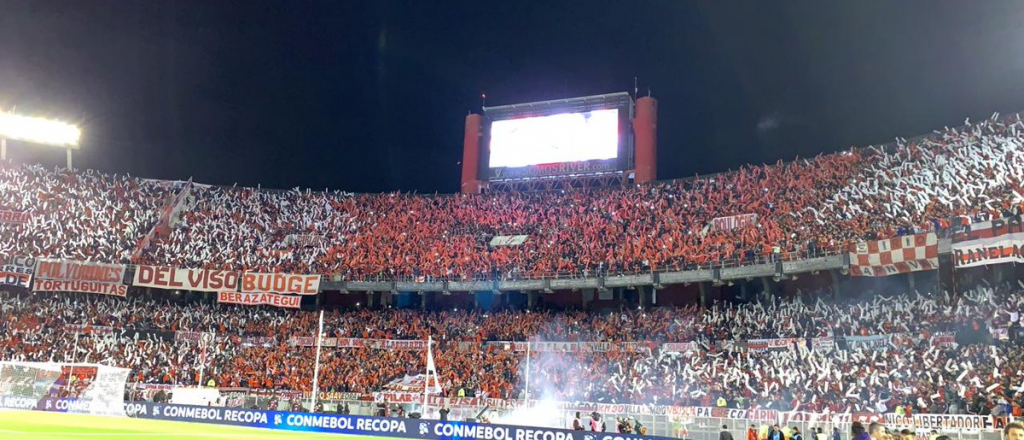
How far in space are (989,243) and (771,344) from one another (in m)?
9.63

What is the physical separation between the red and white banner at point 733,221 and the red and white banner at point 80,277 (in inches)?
1422

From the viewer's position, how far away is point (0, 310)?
46469mm

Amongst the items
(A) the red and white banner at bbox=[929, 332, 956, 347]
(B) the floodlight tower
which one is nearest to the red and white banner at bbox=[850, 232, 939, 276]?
(A) the red and white banner at bbox=[929, 332, 956, 347]

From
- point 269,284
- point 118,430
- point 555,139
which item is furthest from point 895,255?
point 269,284

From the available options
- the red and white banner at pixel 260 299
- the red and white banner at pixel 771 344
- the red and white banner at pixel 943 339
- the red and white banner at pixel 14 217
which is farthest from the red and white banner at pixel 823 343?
the red and white banner at pixel 14 217

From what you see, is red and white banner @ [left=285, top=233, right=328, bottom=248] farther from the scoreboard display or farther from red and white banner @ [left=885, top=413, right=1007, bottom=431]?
red and white banner @ [left=885, top=413, right=1007, bottom=431]

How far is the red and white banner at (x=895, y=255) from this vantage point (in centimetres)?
3084

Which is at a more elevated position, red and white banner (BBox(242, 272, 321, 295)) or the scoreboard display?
the scoreboard display

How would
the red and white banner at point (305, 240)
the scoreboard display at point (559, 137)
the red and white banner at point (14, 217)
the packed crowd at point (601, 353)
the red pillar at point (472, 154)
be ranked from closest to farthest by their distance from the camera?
the packed crowd at point (601, 353) → the red and white banner at point (14, 217) → the scoreboard display at point (559, 137) → the red and white banner at point (305, 240) → the red pillar at point (472, 154)

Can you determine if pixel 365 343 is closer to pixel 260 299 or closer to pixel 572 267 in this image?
pixel 260 299

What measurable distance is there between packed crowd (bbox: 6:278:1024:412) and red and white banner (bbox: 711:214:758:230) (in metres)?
5.49

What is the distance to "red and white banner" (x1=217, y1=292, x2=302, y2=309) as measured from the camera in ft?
156

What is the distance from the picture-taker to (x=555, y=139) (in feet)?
173

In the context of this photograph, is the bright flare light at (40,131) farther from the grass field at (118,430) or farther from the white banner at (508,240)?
the white banner at (508,240)
